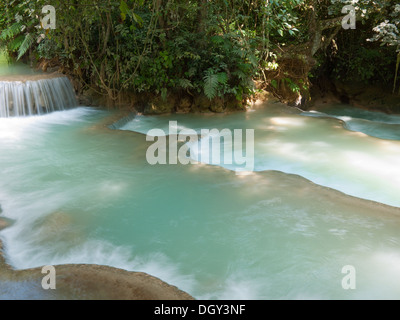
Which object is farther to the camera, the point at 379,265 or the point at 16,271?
the point at 379,265

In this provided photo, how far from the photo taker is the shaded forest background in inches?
336

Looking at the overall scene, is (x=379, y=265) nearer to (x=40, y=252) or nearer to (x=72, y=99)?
(x=40, y=252)

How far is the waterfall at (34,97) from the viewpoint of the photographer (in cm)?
817

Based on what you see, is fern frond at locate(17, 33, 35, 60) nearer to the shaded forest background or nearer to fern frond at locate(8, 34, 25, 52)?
the shaded forest background

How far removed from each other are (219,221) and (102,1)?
5.75 metres

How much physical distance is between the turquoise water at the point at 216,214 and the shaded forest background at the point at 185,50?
6.76 feet

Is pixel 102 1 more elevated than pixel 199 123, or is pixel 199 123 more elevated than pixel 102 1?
pixel 102 1

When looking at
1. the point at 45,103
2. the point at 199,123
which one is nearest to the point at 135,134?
the point at 199,123

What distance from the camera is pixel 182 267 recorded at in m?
3.69

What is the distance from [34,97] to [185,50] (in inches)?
132

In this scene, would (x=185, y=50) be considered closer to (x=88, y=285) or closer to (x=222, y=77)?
(x=222, y=77)

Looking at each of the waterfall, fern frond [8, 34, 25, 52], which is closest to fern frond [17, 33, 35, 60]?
fern frond [8, 34, 25, 52]

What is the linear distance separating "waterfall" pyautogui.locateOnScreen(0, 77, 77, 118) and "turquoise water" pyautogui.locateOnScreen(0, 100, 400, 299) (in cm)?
133

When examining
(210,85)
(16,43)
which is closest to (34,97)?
(16,43)
